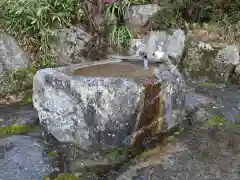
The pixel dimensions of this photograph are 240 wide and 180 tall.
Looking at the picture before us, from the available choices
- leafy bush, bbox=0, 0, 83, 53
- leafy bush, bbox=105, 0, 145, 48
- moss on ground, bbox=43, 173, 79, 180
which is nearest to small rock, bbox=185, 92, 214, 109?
leafy bush, bbox=105, 0, 145, 48

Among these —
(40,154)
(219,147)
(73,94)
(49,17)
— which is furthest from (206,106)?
(49,17)

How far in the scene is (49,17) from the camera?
6.80 m

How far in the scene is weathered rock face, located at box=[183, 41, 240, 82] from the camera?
267 inches

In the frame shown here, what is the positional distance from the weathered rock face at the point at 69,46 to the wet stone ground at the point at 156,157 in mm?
1960

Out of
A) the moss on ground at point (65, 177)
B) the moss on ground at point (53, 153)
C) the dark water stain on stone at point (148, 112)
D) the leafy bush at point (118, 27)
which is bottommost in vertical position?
the moss on ground at point (65, 177)

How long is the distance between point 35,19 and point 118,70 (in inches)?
104

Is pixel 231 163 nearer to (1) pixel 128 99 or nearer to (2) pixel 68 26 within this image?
(1) pixel 128 99

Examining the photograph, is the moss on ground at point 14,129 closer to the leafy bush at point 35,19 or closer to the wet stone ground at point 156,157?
the wet stone ground at point 156,157

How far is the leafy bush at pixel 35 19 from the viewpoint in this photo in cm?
655

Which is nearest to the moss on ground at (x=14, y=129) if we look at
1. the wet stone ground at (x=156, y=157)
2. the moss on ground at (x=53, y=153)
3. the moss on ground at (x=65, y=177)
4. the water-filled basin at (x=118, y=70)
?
the wet stone ground at (x=156, y=157)

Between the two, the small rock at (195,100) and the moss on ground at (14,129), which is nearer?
the moss on ground at (14,129)

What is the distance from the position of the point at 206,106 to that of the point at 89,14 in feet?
10.0

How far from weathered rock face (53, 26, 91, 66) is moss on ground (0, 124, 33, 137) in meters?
2.14

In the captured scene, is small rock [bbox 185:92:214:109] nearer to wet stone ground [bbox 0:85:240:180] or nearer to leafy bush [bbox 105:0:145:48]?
wet stone ground [bbox 0:85:240:180]
